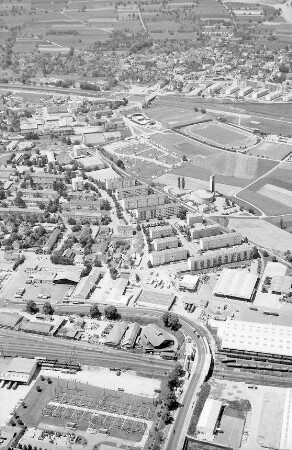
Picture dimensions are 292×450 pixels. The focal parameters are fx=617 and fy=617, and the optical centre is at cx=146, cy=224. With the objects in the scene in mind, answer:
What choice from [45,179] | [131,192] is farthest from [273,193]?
[45,179]

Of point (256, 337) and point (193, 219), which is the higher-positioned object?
point (193, 219)

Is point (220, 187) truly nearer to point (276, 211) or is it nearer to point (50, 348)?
point (276, 211)

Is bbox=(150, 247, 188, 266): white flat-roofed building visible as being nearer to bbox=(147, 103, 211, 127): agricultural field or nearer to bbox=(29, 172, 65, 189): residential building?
bbox=(29, 172, 65, 189): residential building

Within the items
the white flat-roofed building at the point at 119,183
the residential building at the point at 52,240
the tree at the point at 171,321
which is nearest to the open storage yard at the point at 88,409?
the tree at the point at 171,321

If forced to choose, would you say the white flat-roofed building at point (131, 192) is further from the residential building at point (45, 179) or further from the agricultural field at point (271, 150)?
the agricultural field at point (271, 150)

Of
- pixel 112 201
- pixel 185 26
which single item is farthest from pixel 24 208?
pixel 185 26

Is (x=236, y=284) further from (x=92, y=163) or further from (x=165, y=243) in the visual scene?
(x=92, y=163)
